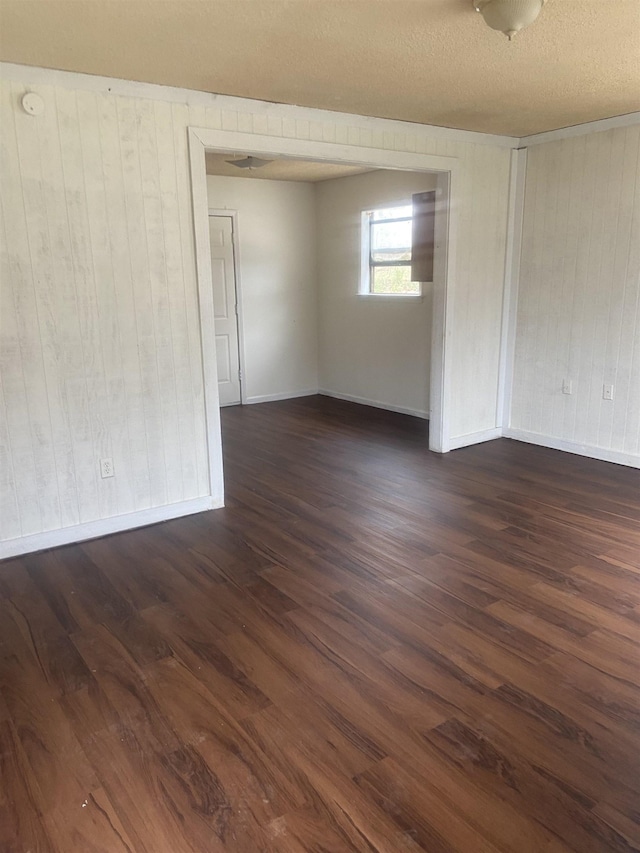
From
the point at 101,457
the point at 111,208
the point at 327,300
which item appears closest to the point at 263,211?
the point at 327,300

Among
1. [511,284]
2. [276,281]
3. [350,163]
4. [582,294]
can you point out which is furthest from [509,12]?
[276,281]

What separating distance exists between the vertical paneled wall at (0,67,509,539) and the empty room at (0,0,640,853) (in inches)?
0.6

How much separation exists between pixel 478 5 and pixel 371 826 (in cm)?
273

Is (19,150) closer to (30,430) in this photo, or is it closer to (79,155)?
(79,155)

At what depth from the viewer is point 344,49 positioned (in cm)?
281

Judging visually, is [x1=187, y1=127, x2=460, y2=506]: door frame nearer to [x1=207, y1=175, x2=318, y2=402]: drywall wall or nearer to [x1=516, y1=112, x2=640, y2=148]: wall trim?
[x1=516, y1=112, x2=640, y2=148]: wall trim

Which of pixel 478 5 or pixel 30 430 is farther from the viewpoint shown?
pixel 30 430

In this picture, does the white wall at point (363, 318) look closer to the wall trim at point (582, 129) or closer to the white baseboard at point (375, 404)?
the white baseboard at point (375, 404)

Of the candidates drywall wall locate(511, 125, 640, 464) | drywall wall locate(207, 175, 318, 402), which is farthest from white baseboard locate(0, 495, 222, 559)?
drywall wall locate(207, 175, 318, 402)

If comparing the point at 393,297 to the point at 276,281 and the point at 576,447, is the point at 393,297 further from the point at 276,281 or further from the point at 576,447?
the point at 576,447

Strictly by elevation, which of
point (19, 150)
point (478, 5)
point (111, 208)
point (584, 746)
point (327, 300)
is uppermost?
point (478, 5)

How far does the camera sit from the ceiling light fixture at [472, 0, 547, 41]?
225cm

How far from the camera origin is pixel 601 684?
7.33 feet

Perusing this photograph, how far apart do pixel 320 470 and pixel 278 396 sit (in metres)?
2.81
